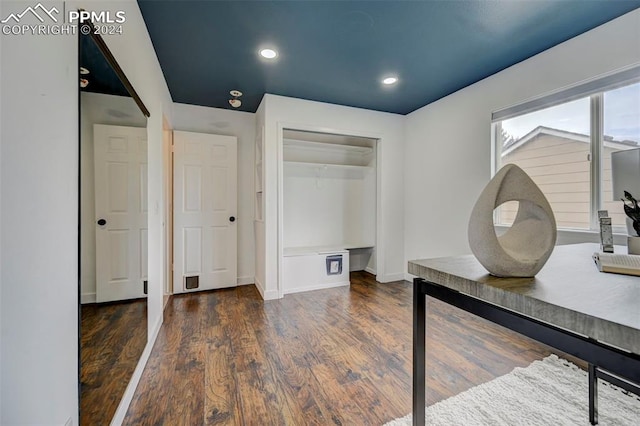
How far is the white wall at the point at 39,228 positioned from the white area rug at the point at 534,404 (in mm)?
1455

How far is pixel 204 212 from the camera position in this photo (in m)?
3.69

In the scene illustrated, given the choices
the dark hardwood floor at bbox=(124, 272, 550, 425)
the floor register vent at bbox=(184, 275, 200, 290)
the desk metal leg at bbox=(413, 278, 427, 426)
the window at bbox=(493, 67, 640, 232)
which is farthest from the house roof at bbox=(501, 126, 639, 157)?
the floor register vent at bbox=(184, 275, 200, 290)

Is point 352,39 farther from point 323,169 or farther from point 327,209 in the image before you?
point 327,209

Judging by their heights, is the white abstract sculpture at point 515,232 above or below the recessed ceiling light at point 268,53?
below

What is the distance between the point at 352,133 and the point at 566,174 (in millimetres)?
2373

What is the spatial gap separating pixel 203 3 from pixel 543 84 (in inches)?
114

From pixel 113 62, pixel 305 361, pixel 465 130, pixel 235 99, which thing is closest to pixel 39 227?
pixel 113 62

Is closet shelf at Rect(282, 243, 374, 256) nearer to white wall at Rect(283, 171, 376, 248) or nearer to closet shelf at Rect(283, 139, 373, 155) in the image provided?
white wall at Rect(283, 171, 376, 248)

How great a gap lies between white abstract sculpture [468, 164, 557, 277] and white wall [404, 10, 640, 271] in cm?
202

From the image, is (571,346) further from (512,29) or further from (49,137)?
(512,29)

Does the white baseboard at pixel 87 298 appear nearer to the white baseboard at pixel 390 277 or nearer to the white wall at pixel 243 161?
the white wall at pixel 243 161

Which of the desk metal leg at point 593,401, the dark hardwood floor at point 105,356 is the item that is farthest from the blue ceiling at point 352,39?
the desk metal leg at point 593,401

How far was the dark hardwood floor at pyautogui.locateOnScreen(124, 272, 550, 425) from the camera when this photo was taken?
5.04 ft

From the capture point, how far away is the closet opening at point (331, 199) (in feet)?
13.8
